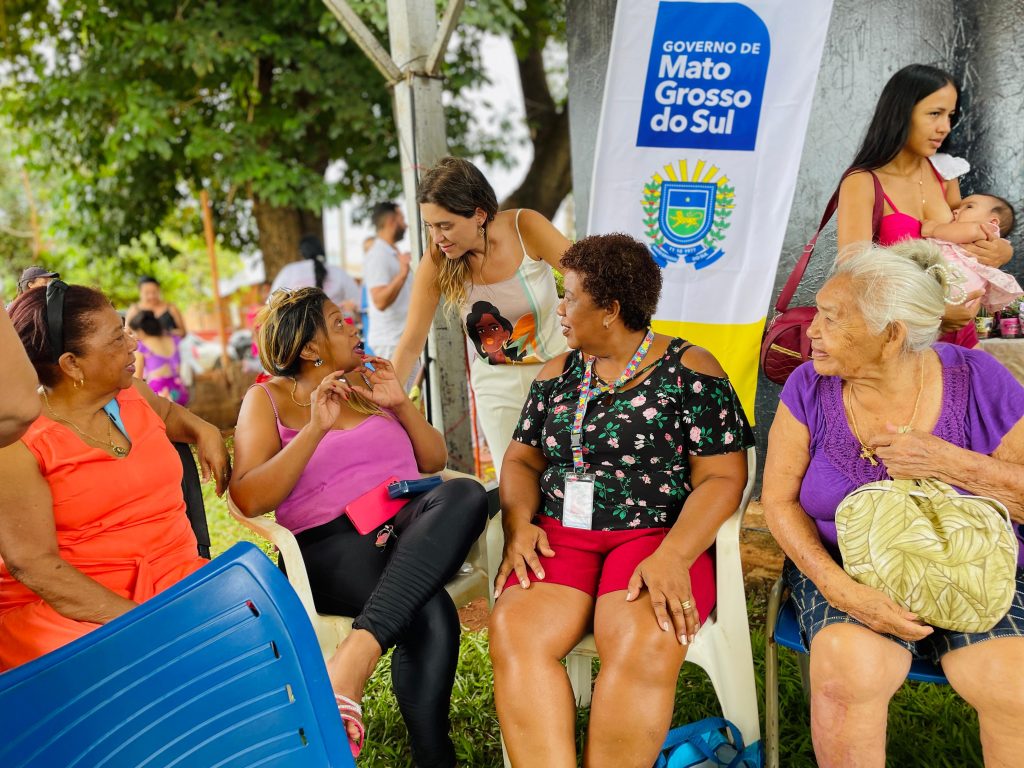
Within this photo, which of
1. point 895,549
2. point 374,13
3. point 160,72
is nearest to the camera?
point 895,549

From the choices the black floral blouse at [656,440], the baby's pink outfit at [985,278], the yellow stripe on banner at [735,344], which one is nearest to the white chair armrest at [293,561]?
the black floral blouse at [656,440]

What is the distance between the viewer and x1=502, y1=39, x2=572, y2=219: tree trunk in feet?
28.7

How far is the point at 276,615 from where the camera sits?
4.41 feet

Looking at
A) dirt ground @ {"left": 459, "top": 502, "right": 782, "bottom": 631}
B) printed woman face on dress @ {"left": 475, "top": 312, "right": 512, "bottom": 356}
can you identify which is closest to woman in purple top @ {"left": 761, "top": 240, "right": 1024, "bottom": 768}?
printed woman face on dress @ {"left": 475, "top": 312, "right": 512, "bottom": 356}

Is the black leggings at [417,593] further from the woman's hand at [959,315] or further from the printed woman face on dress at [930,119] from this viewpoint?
the printed woman face on dress at [930,119]

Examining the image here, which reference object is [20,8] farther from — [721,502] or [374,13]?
[721,502]

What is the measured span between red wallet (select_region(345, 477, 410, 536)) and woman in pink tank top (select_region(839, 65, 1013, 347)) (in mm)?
1611

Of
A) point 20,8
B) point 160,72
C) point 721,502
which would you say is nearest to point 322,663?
point 721,502

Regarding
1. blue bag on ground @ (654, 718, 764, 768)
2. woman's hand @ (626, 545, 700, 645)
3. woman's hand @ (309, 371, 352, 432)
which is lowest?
blue bag on ground @ (654, 718, 764, 768)

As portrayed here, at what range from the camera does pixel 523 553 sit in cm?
235

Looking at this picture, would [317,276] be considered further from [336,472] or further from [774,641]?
[774,641]

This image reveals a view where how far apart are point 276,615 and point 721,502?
52.7 inches

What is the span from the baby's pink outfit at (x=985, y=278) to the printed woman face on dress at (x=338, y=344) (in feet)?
6.12

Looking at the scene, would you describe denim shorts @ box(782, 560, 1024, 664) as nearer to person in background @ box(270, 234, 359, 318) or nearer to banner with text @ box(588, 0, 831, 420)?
banner with text @ box(588, 0, 831, 420)
